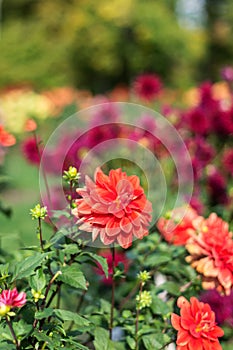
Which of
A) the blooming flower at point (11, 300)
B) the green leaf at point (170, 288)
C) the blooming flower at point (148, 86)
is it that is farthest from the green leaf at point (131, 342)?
the blooming flower at point (148, 86)

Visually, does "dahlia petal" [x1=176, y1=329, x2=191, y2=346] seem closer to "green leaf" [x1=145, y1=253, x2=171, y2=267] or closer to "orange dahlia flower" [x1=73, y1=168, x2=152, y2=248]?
"orange dahlia flower" [x1=73, y1=168, x2=152, y2=248]

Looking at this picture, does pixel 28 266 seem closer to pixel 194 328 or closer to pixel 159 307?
pixel 194 328

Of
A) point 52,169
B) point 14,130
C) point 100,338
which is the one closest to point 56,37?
point 14,130

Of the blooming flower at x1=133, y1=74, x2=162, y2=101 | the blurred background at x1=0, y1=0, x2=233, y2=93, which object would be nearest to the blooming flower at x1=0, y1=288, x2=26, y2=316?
the blooming flower at x1=133, y1=74, x2=162, y2=101

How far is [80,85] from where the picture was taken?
14.5m

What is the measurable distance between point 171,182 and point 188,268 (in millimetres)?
752

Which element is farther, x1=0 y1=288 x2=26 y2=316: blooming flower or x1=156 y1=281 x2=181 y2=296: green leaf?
x1=156 y1=281 x2=181 y2=296: green leaf

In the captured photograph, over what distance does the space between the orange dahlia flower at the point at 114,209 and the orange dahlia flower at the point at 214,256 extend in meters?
0.23

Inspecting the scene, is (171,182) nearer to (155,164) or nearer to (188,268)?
(155,164)

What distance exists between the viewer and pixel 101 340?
1.17 metres

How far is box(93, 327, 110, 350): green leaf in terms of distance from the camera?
45.6 inches

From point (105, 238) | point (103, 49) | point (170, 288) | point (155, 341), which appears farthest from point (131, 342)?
point (103, 49)

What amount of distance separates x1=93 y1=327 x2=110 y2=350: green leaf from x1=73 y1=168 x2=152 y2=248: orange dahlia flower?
0.22m

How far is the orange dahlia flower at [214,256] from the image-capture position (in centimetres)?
124
